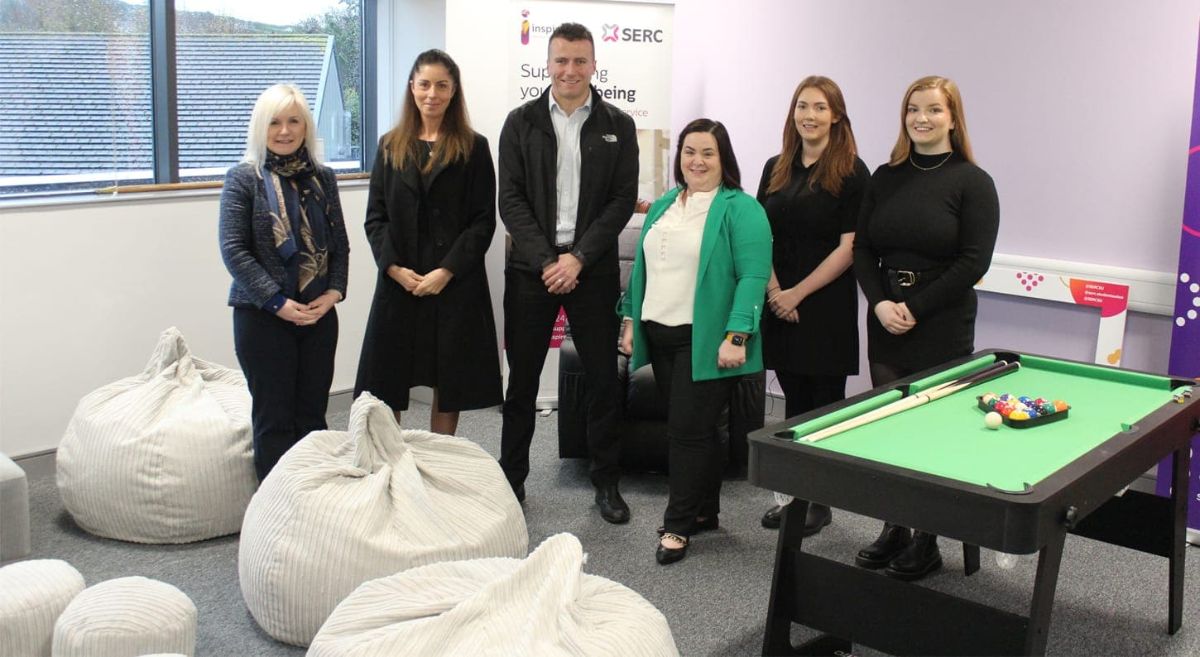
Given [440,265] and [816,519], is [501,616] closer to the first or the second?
[440,265]

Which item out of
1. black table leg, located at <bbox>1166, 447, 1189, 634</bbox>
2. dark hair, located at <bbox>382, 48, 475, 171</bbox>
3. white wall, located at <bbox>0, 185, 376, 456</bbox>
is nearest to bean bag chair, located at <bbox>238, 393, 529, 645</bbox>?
dark hair, located at <bbox>382, 48, 475, 171</bbox>

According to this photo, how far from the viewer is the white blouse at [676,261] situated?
3.64 meters

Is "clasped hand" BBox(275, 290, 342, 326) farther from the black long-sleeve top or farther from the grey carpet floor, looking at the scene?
the black long-sleeve top

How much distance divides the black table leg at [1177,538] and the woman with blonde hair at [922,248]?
664 mm

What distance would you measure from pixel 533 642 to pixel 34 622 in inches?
48.5

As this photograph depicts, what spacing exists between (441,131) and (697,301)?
1.04 meters

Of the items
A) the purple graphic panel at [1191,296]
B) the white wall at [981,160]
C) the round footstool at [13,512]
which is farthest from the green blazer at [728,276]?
the round footstool at [13,512]

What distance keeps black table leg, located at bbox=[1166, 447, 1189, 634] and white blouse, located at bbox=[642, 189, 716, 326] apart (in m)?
1.42

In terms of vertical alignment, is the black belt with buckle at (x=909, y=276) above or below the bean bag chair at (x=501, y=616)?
above

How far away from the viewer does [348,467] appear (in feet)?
10.5

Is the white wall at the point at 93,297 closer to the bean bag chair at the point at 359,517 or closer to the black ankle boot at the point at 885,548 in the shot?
the bean bag chair at the point at 359,517

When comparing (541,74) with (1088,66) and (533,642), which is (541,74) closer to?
(1088,66)

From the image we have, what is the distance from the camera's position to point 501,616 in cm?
235

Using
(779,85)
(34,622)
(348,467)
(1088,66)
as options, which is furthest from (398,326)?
(1088,66)
